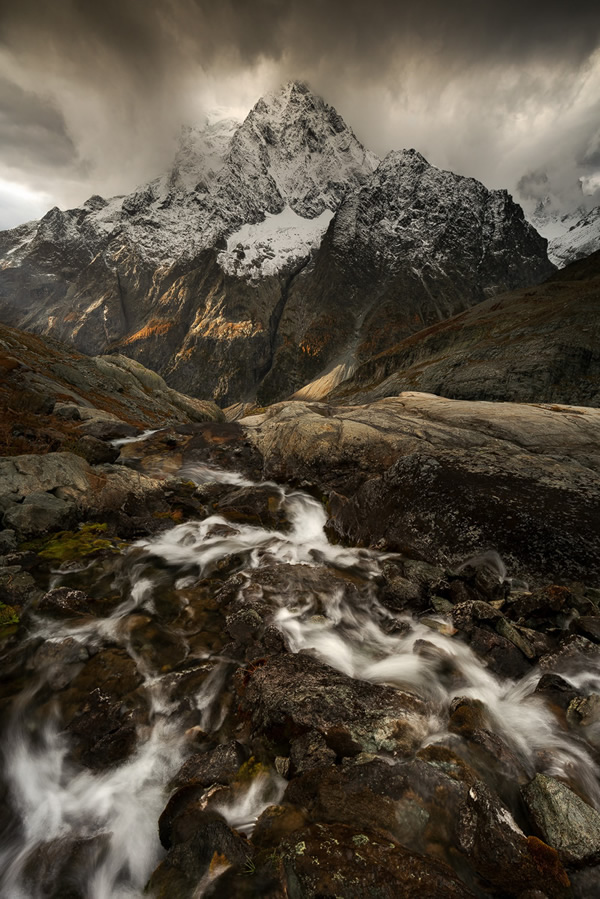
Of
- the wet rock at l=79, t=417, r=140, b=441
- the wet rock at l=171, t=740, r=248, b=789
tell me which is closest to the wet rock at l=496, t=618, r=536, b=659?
the wet rock at l=171, t=740, r=248, b=789

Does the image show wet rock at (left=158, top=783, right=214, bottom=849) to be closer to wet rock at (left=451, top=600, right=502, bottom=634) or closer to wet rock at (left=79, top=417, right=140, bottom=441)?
wet rock at (left=451, top=600, right=502, bottom=634)

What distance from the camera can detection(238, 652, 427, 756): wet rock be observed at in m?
6.05

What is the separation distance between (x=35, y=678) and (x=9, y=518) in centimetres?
795

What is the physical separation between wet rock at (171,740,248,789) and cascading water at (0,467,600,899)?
36 cm

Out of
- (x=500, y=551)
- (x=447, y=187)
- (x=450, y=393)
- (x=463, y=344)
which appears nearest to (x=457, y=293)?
(x=447, y=187)

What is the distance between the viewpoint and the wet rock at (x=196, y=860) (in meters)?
4.43

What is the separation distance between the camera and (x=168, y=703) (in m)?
7.90

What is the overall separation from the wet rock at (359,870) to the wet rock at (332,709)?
158 centimetres

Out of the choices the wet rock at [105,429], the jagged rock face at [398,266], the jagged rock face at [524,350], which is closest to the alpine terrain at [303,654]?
the wet rock at [105,429]

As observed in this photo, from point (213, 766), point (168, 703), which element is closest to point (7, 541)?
point (168, 703)

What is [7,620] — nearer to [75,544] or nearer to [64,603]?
[64,603]

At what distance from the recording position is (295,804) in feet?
17.0

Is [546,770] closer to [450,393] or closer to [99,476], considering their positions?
[99,476]

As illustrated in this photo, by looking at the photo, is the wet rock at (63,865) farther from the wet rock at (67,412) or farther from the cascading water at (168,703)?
the wet rock at (67,412)
